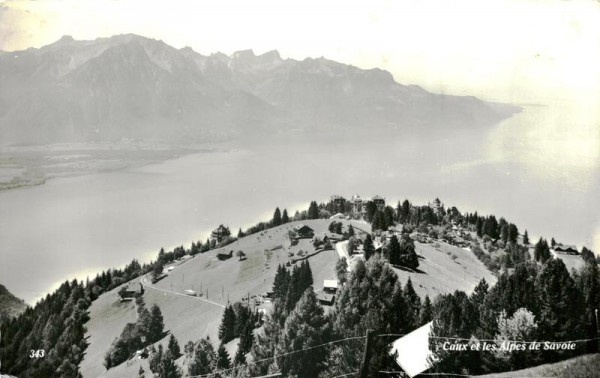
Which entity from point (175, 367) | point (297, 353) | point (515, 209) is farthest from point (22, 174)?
point (515, 209)

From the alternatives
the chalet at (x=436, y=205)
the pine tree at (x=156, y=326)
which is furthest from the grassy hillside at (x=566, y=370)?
the chalet at (x=436, y=205)

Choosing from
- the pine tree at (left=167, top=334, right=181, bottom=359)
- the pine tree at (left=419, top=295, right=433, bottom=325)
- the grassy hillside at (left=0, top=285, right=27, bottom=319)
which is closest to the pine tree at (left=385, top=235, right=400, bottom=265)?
the pine tree at (left=419, top=295, right=433, bottom=325)

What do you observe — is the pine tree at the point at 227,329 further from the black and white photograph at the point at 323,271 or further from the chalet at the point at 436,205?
the chalet at the point at 436,205

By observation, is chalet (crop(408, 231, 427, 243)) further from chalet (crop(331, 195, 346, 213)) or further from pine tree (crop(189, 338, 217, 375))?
pine tree (crop(189, 338, 217, 375))

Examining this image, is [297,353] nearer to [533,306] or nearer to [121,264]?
[533,306]

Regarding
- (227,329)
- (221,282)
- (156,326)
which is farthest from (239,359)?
(221,282)

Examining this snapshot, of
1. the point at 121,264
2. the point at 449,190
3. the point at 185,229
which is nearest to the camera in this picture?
the point at 121,264
